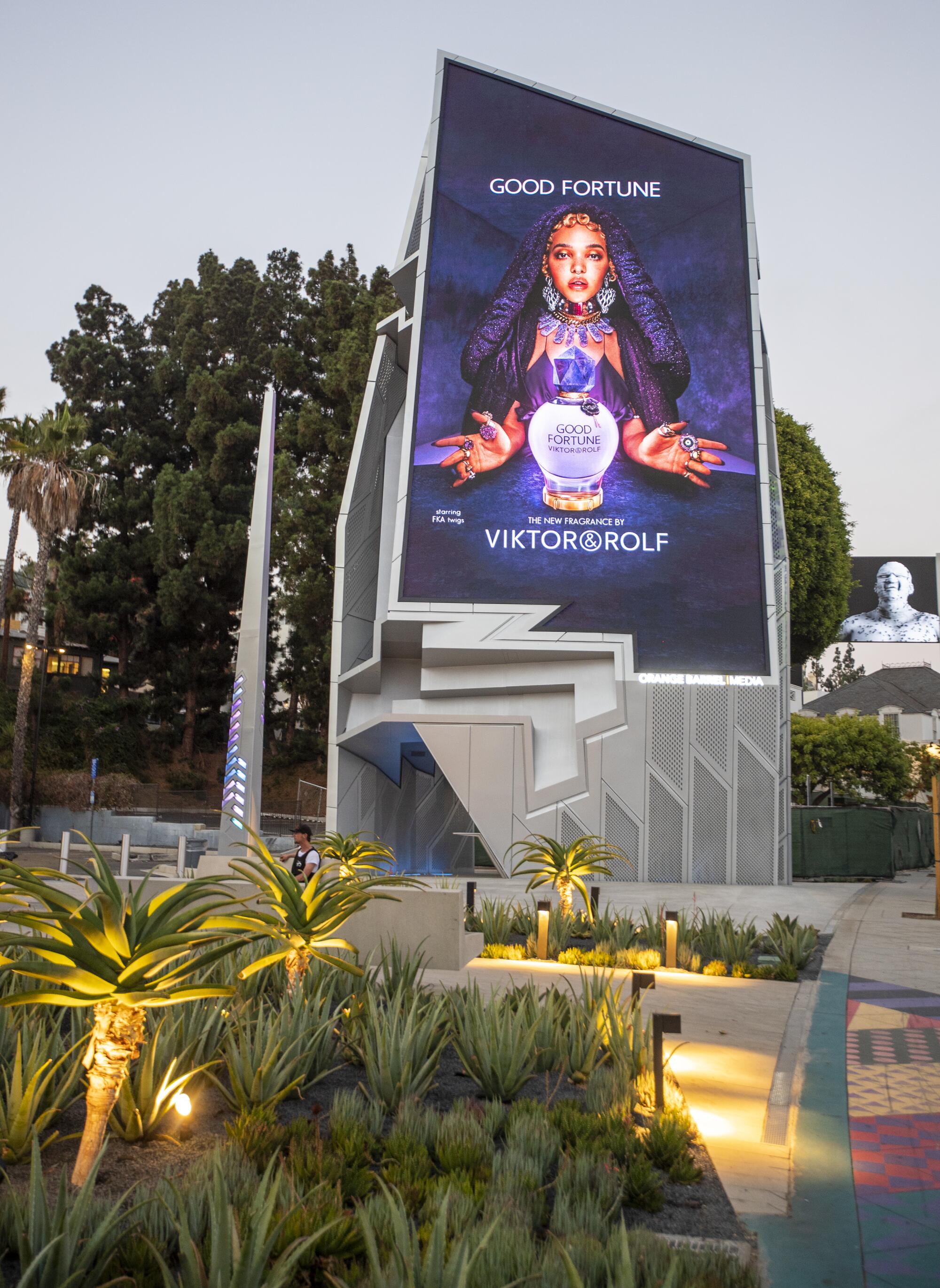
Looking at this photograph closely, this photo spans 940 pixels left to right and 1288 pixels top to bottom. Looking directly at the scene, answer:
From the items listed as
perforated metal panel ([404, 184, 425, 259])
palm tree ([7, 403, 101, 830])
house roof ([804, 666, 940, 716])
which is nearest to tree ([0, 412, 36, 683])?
palm tree ([7, 403, 101, 830])

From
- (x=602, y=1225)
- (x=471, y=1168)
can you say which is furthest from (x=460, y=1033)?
(x=602, y=1225)

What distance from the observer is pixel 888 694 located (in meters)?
69.2

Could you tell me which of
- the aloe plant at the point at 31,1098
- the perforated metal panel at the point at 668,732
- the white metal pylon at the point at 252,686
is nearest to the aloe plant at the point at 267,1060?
the aloe plant at the point at 31,1098

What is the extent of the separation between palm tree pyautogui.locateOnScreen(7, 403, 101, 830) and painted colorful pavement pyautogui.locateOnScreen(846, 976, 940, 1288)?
117ft

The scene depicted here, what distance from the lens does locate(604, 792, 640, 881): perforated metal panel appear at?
1036 inches

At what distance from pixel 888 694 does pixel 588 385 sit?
1913 inches

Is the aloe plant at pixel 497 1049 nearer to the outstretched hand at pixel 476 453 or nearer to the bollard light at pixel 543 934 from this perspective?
the bollard light at pixel 543 934

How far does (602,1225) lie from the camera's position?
4652mm

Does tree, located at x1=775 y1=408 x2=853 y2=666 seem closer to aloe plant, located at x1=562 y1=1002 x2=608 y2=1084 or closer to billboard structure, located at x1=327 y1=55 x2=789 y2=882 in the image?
billboard structure, located at x1=327 y1=55 x2=789 y2=882

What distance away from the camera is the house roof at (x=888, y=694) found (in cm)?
6794

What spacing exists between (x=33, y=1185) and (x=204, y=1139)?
193 centimetres

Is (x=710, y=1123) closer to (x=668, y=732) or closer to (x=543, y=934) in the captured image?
(x=543, y=934)

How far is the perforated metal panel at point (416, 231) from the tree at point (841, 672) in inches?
2532

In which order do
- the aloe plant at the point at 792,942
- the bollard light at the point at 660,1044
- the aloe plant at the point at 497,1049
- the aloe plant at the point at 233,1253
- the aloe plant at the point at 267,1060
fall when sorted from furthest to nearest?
the aloe plant at the point at 792,942 → the aloe plant at the point at 497,1049 → the bollard light at the point at 660,1044 → the aloe plant at the point at 267,1060 → the aloe plant at the point at 233,1253
